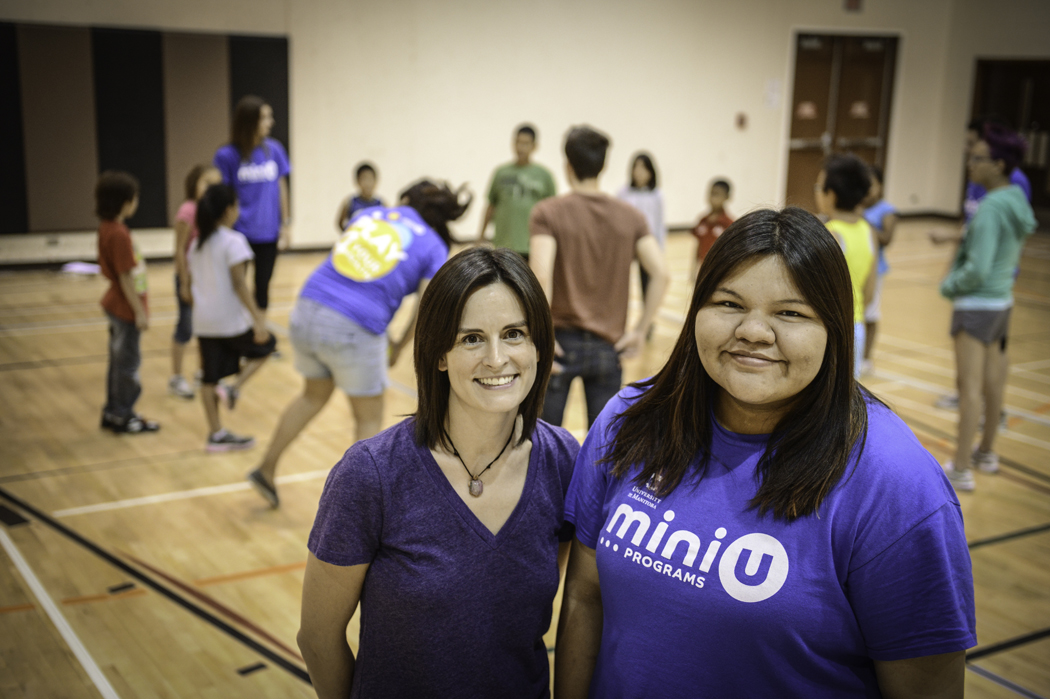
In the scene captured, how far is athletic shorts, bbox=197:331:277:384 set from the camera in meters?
5.03

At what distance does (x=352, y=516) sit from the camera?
1674 mm

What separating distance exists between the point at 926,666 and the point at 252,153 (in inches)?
246

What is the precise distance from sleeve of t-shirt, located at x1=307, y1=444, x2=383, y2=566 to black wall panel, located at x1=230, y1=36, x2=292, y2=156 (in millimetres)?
10541

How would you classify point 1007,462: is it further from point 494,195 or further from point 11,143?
point 11,143

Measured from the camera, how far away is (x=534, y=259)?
4004 mm

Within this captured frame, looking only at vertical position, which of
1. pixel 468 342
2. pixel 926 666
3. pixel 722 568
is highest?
pixel 468 342

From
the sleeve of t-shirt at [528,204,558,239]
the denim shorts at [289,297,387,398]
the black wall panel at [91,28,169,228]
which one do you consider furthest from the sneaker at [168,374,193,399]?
the black wall panel at [91,28,169,228]

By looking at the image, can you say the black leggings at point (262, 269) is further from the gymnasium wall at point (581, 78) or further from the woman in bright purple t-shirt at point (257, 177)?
the gymnasium wall at point (581, 78)

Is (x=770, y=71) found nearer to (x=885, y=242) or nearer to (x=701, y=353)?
(x=885, y=242)

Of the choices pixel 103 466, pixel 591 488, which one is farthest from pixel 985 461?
pixel 103 466

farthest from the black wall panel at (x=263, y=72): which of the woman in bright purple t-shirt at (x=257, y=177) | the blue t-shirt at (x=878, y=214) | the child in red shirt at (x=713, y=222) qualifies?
the blue t-shirt at (x=878, y=214)

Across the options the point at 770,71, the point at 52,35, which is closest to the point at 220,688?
the point at 52,35

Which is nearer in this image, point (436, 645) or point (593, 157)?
point (436, 645)

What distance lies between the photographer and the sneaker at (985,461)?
541 cm
